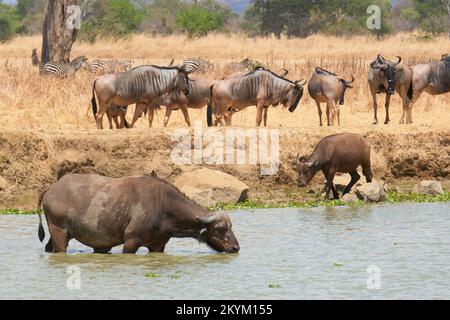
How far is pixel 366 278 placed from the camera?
12141mm

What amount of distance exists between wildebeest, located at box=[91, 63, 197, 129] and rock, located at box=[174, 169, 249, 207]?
4650 millimetres

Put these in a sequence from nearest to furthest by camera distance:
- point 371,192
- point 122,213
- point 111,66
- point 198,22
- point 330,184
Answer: point 122,213
point 371,192
point 330,184
point 111,66
point 198,22

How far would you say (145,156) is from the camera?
2073 centimetres

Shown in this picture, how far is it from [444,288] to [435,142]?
33.7 ft

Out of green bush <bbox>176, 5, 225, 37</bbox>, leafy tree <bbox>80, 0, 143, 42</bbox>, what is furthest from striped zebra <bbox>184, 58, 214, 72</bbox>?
green bush <bbox>176, 5, 225, 37</bbox>

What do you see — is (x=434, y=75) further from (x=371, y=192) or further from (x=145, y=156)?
(x=371, y=192)

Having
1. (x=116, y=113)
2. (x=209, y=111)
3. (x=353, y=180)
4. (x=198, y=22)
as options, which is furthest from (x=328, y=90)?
(x=198, y=22)

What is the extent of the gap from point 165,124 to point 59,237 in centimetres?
1163

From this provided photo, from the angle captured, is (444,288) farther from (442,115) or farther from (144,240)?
(442,115)

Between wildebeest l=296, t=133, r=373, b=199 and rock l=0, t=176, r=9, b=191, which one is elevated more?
wildebeest l=296, t=133, r=373, b=199

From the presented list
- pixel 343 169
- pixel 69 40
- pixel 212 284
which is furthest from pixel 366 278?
pixel 69 40

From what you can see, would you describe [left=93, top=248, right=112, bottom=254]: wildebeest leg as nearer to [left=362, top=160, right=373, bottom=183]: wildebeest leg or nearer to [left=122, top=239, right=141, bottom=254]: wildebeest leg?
[left=122, top=239, right=141, bottom=254]: wildebeest leg

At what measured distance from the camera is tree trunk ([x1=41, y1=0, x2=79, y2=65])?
114 ft

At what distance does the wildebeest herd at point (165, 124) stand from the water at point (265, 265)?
0.31m
